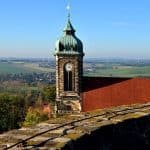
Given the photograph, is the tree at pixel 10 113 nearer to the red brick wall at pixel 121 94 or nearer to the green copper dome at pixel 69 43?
the green copper dome at pixel 69 43

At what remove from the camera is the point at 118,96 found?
17594 mm

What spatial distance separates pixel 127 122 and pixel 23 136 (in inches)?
77.3

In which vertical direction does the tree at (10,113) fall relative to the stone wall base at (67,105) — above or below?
below

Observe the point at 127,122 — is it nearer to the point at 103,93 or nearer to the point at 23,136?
the point at 23,136

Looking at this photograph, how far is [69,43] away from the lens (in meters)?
54.4

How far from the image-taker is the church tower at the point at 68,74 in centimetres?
5193

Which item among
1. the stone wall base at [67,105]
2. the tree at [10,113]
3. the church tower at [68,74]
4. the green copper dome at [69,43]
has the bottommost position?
the tree at [10,113]

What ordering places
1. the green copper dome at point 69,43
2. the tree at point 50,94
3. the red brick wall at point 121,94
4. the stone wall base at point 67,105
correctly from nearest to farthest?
the red brick wall at point 121,94, the stone wall base at point 67,105, the green copper dome at point 69,43, the tree at point 50,94

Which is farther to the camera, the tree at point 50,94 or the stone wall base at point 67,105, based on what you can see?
the tree at point 50,94

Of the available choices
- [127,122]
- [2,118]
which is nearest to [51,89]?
[2,118]

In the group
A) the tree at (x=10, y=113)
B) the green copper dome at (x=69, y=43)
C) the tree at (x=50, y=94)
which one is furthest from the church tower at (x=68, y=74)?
the tree at (x=50, y=94)

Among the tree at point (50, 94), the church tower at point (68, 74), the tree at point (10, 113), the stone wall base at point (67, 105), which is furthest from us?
the tree at point (50, 94)

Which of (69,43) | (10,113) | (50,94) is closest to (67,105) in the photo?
(69,43)

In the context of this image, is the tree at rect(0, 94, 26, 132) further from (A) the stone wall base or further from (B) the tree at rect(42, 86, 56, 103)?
(B) the tree at rect(42, 86, 56, 103)
